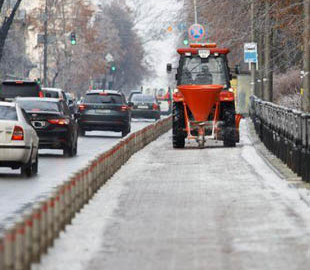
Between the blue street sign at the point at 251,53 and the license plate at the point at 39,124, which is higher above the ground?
the blue street sign at the point at 251,53

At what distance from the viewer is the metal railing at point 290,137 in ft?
69.6

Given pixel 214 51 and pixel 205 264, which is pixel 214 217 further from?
pixel 214 51

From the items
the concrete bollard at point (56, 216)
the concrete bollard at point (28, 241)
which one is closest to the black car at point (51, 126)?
the concrete bollard at point (56, 216)

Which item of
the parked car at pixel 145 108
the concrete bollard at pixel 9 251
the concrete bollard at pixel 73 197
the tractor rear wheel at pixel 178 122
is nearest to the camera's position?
the concrete bollard at pixel 9 251

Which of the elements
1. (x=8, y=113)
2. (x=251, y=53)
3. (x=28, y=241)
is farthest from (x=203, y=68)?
(x=28, y=241)

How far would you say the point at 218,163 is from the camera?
27141 mm

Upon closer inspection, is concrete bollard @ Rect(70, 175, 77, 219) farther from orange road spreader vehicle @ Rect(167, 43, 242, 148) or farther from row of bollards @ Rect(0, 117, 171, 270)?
orange road spreader vehicle @ Rect(167, 43, 242, 148)

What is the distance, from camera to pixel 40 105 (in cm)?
3059

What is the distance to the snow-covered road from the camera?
17891mm

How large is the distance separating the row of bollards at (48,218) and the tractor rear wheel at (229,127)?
11.6 m

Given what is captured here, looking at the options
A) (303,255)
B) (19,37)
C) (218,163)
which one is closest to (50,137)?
(218,163)

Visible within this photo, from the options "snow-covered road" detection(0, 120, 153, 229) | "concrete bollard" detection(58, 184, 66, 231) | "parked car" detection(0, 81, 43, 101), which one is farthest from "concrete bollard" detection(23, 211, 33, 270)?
"parked car" detection(0, 81, 43, 101)

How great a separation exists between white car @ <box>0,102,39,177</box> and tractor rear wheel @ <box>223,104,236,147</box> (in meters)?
11.8

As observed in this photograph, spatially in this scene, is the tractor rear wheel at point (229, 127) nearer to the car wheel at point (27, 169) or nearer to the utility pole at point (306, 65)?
the utility pole at point (306, 65)
